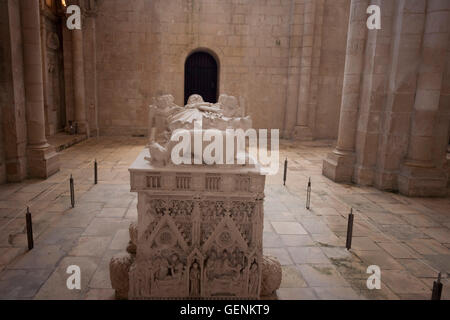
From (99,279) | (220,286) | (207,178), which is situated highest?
(207,178)

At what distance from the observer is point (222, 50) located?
43.4 feet

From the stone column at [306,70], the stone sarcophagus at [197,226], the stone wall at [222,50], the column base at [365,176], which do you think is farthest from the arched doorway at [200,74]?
the stone sarcophagus at [197,226]

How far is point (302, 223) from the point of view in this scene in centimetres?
535

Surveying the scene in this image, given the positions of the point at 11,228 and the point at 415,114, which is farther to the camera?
the point at 415,114

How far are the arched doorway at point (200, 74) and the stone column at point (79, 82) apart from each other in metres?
3.97

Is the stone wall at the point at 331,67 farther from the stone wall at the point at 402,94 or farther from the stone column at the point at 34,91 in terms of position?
the stone column at the point at 34,91

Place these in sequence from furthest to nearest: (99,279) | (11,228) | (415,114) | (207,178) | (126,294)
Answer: (415,114), (11,228), (99,279), (126,294), (207,178)

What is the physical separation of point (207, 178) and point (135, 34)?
11544mm

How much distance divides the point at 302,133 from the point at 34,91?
9666mm

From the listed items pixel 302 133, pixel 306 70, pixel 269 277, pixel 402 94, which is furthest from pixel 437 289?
pixel 306 70

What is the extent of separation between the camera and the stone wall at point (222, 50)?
12.9 m

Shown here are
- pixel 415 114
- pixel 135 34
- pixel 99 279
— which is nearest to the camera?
pixel 99 279
